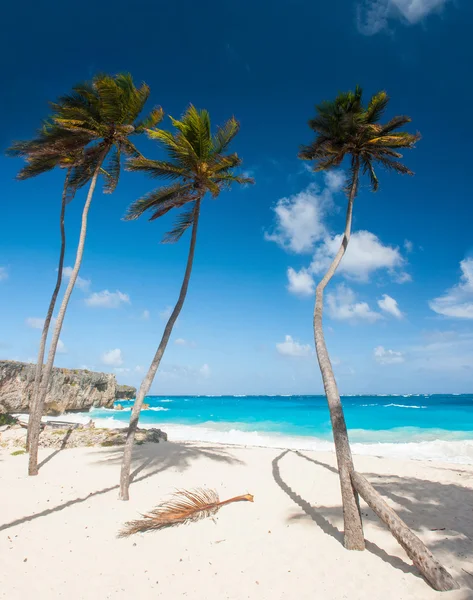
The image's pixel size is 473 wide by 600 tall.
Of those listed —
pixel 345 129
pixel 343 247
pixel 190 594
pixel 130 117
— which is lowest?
pixel 190 594

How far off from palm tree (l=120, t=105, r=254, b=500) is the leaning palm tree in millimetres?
3422

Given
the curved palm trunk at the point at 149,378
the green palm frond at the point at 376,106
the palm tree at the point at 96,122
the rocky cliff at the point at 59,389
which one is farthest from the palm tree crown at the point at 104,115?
the rocky cliff at the point at 59,389

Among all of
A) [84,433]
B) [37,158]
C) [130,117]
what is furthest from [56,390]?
[130,117]

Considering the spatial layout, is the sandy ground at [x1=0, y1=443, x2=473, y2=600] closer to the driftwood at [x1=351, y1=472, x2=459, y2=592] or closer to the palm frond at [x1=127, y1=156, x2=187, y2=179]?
the driftwood at [x1=351, y1=472, x2=459, y2=592]

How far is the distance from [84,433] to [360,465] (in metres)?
11.5

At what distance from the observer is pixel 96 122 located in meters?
11.1

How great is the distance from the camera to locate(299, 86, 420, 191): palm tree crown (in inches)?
383

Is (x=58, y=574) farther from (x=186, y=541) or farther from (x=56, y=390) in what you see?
(x=56, y=390)

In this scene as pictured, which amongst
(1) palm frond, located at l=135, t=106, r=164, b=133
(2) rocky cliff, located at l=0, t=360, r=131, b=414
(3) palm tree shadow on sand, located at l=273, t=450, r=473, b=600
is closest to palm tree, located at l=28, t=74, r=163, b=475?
(1) palm frond, located at l=135, t=106, r=164, b=133

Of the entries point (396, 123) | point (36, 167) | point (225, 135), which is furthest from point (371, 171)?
point (36, 167)

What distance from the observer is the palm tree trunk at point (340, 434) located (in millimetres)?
5691

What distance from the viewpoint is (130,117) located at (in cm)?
1115

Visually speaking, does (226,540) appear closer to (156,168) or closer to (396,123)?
(156,168)

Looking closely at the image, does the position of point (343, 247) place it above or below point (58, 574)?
above
